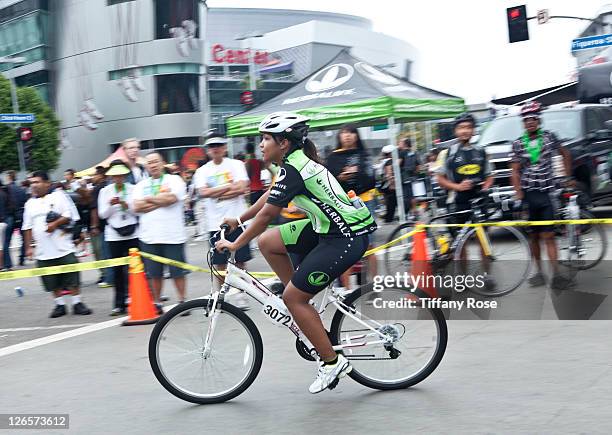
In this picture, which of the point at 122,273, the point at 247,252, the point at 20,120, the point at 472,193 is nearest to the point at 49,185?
the point at 122,273

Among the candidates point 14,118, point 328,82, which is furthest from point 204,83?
point 328,82

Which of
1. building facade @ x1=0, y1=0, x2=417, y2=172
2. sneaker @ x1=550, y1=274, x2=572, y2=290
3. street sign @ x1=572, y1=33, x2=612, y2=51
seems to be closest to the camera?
sneaker @ x1=550, y1=274, x2=572, y2=290

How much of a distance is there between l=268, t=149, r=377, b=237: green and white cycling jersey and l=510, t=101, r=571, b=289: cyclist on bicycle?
396 cm

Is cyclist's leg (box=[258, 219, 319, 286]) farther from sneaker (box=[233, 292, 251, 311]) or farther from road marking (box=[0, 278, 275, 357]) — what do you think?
road marking (box=[0, 278, 275, 357])

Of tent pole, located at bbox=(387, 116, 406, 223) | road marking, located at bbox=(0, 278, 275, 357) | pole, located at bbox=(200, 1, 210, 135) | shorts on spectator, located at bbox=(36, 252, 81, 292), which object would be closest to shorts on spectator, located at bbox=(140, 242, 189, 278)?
road marking, located at bbox=(0, 278, 275, 357)

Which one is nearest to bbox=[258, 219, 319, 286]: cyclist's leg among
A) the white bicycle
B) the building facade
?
the white bicycle

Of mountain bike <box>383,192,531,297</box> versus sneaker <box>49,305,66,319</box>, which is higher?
mountain bike <box>383,192,531,297</box>

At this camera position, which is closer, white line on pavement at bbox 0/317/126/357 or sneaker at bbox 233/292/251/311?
white line on pavement at bbox 0/317/126/357

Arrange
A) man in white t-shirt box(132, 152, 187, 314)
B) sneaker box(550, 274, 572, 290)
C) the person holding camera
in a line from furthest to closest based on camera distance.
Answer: the person holding camera → man in white t-shirt box(132, 152, 187, 314) → sneaker box(550, 274, 572, 290)

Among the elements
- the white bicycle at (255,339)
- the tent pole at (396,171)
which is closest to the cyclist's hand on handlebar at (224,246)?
the white bicycle at (255,339)

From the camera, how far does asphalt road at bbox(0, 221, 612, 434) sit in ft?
15.4

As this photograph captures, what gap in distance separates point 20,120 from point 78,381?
20424 mm

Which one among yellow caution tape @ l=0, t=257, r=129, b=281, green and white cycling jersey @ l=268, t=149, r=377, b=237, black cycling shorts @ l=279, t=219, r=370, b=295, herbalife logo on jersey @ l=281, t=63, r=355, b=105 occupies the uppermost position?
herbalife logo on jersey @ l=281, t=63, r=355, b=105

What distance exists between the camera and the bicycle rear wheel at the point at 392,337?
536 centimetres
